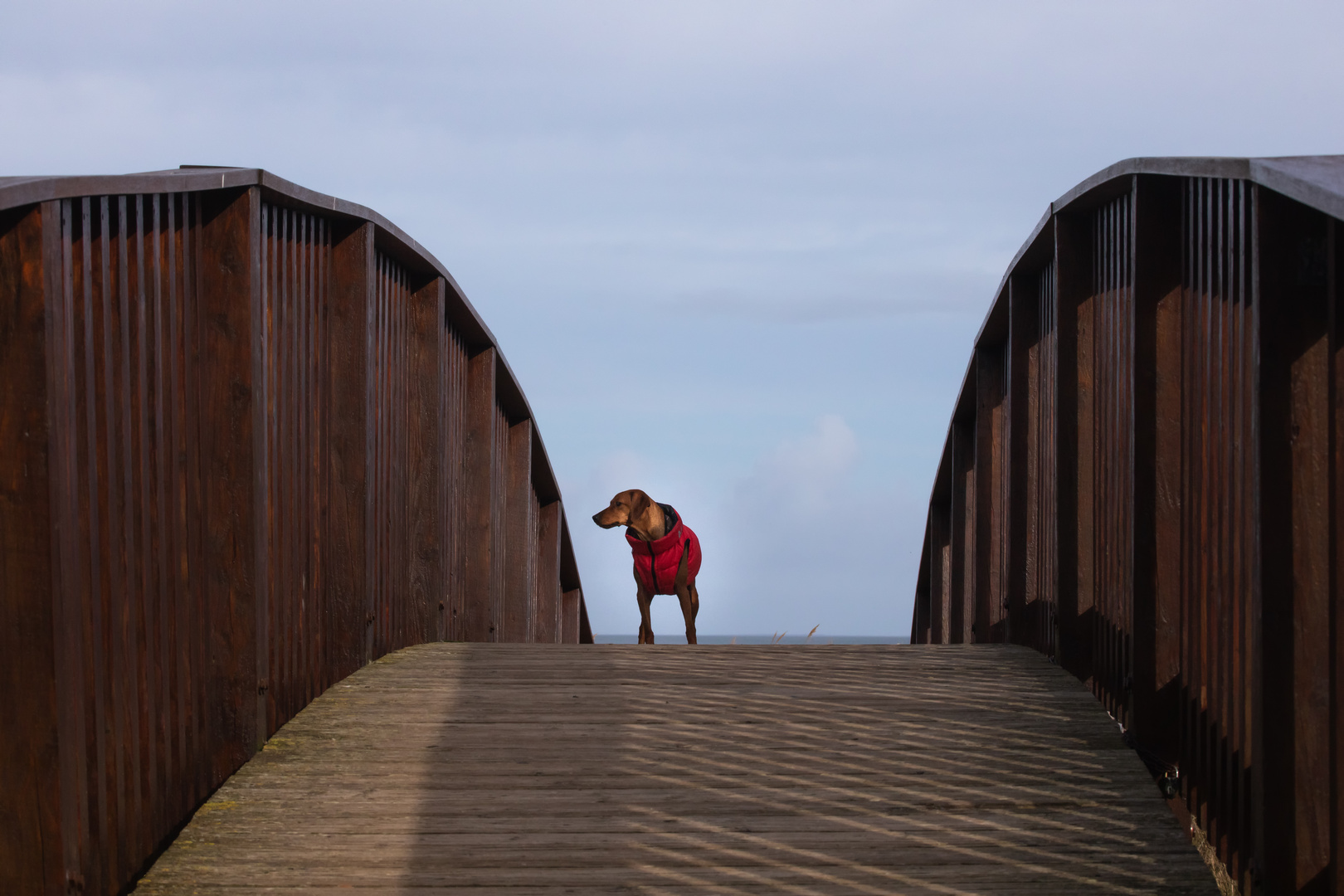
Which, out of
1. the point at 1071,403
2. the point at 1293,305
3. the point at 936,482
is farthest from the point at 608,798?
the point at 936,482

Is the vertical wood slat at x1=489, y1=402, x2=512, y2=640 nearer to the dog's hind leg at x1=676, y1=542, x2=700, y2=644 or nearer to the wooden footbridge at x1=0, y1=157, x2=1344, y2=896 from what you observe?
the dog's hind leg at x1=676, y1=542, x2=700, y2=644

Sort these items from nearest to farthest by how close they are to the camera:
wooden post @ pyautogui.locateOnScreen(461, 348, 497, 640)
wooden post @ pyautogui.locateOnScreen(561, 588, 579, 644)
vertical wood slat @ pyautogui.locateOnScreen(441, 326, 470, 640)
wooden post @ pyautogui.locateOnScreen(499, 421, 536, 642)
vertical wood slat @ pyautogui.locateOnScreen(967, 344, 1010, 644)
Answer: vertical wood slat @ pyautogui.locateOnScreen(441, 326, 470, 640) < vertical wood slat @ pyautogui.locateOnScreen(967, 344, 1010, 644) < wooden post @ pyautogui.locateOnScreen(461, 348, 497, 640) < wooden post @ pyautogui.locateOnScreen(499, 421, 536, 642) < wooden post @ pyautogui.locateOnScreen(561, 588, 579, 644)

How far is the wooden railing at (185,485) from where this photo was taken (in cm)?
297

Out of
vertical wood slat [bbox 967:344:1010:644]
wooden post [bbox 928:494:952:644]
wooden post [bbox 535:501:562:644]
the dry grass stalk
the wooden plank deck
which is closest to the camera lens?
the dry grass stalk

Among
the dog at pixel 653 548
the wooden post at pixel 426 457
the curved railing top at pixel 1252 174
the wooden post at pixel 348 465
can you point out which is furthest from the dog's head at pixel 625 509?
the curved railing top at pixel 1252 174

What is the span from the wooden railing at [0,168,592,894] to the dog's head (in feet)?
11.6

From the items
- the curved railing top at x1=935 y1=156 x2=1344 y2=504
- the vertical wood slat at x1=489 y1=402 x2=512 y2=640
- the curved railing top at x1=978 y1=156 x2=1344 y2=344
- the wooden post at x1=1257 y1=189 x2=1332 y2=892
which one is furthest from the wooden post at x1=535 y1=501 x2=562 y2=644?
the wooden post at x1=1257 y1=189 x2=1332 y2=892

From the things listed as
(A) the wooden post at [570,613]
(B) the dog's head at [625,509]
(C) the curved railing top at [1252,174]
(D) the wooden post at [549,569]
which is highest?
(C) the curved railing top at [1252,174]

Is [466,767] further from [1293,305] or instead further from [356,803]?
[1293,305]

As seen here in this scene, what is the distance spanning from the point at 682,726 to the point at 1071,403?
210cm

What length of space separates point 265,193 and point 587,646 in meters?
2.56

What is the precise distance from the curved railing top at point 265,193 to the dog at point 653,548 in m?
1.64

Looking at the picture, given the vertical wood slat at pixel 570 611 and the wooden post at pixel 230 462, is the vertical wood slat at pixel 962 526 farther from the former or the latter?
the wooden post at pixel 230 462

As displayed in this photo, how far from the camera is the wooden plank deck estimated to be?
11.5 ft
